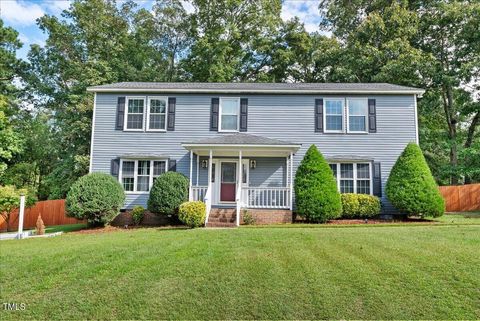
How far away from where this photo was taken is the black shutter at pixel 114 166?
13.3 m

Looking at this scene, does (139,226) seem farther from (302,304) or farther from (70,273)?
(302,304)

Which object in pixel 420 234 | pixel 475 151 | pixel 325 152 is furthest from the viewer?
pixel 475 151

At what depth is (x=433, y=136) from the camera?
22.1 metres

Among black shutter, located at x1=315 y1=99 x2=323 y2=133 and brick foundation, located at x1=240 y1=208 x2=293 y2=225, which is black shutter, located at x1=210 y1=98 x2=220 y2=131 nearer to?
brick foundation, located at x1=240 y1=208 x2=293 y2=225

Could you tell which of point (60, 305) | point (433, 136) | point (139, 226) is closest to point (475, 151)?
point (433, 136)

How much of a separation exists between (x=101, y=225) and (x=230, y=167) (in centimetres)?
550

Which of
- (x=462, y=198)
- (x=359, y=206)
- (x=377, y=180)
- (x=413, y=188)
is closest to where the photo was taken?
(x=413, y=188)

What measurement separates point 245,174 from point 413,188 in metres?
6.34

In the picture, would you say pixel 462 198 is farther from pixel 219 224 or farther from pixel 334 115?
pixel 219 224

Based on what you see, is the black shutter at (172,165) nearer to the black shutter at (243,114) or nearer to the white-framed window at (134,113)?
the white-framed window at (134,113)

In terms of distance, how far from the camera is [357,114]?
13.4 m

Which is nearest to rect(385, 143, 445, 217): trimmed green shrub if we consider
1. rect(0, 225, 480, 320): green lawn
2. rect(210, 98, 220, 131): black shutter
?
rect(0, 225, 480, 320): green lawn

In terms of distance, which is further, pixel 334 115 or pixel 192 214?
pixel 334 115

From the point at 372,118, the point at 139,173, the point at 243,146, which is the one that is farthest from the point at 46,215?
the point at 372,118
